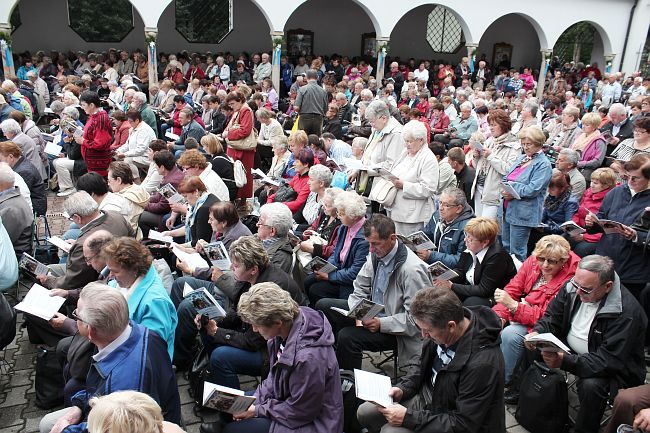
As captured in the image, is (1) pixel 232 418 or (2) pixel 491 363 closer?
(2) pixel 491 363

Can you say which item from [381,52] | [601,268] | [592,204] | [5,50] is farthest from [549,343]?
[381,52]

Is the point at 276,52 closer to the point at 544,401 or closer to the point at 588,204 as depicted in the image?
the point at 588,204

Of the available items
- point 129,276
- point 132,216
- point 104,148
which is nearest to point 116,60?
point 104,148

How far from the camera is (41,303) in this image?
3975 mm

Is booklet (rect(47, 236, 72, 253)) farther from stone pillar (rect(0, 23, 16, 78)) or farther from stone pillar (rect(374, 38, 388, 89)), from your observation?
stone pillar (rect(374, 38, 388, 89))

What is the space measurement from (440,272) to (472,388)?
4.96 feet

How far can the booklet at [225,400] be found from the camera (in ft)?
9.31

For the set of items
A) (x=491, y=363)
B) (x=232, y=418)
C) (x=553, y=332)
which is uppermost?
(x=491, y=363)

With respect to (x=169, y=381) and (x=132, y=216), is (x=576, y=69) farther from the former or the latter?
(x=169, y=381)

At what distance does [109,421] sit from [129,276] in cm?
159

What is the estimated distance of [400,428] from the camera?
3082mm

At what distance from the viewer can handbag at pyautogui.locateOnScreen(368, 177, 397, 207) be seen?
5648 mm

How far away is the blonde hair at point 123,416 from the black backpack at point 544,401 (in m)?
2.61

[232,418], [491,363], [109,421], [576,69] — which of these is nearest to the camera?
[109,421]
